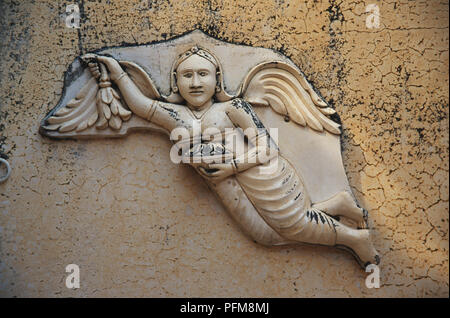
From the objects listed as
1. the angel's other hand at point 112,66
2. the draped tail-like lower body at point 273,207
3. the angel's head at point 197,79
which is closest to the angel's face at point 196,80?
the angel's head at point 197,79

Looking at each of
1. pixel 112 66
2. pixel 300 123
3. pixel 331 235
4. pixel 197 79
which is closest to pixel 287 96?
pixel 300 123

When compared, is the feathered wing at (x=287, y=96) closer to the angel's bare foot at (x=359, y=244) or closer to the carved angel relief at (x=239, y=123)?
the carved angel relief at (x=239, y=123)

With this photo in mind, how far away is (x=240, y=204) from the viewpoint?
267 centimetres

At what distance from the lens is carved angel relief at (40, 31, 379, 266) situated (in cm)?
266

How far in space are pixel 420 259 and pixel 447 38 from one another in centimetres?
100

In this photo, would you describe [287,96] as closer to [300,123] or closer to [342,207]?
[300,123]

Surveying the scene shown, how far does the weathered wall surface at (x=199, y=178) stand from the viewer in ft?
8.89

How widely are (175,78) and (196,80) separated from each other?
0.12 m

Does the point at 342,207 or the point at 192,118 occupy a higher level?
the point at 192,118

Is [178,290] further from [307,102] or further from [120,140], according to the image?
[307,102]

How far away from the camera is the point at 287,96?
2785mm

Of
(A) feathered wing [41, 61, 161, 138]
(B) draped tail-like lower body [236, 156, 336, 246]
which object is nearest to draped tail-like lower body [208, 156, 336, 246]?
(B) draped tail-like lower body [236, 156, 336, 246]

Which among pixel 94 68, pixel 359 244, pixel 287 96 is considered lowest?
pixel 359 244

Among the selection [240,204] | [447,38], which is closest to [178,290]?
[240,204]
